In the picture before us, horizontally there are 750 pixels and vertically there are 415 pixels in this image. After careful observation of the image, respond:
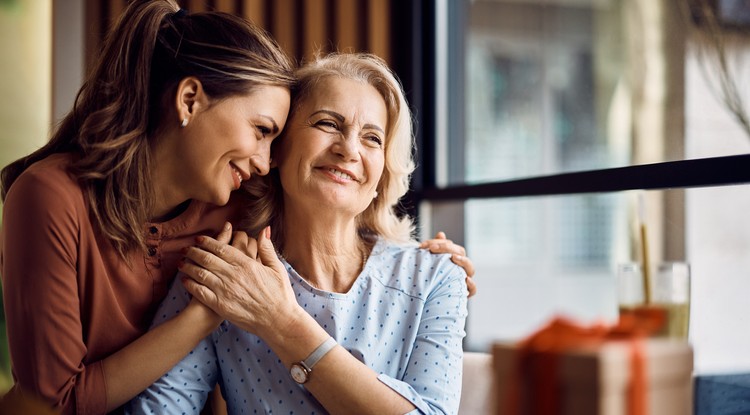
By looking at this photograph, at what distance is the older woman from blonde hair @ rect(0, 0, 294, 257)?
169mm

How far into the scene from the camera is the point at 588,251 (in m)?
8.98

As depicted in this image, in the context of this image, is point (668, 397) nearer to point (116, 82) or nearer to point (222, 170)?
point (222, 170)

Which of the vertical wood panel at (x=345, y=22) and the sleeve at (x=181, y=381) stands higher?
the vertical wood panel at (x=345, y=22)

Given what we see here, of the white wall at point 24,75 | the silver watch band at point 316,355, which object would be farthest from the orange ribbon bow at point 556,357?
the white wall at point 24,75

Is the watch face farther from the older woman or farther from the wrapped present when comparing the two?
the wrapped present

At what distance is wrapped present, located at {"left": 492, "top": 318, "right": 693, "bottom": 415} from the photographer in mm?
731

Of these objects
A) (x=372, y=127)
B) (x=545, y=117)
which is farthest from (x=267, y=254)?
(x=545, y=117)

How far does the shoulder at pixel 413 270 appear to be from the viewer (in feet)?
5.92

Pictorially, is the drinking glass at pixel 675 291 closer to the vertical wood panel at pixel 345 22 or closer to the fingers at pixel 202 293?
the fingers at pixel 202 293

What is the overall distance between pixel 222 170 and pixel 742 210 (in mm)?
5236

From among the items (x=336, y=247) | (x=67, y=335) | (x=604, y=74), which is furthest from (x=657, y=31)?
(x=67, y=335)

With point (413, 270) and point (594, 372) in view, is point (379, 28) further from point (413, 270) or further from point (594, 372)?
point (594, 372)

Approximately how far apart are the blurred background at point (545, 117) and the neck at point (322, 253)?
1.97 feet

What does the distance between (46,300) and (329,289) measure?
0.60 m
